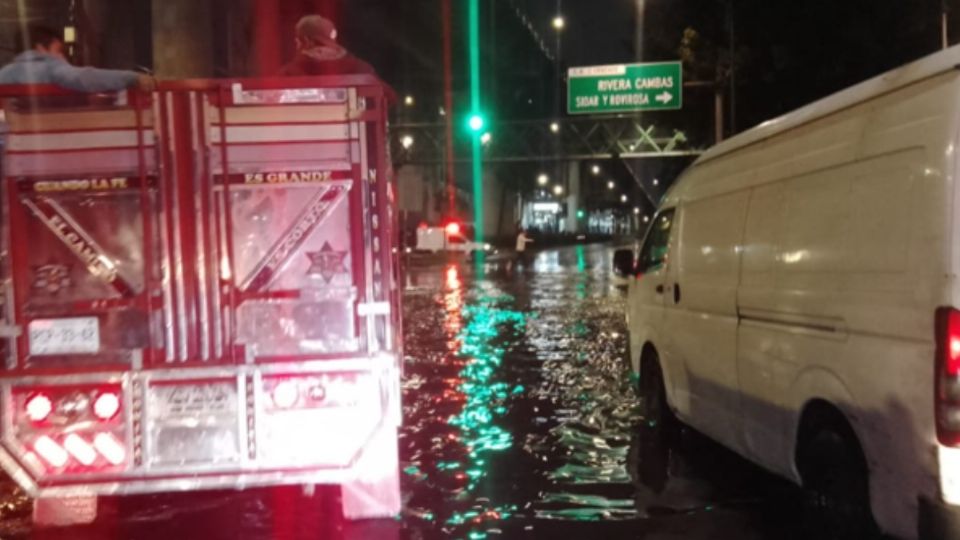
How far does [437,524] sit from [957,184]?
3.76m

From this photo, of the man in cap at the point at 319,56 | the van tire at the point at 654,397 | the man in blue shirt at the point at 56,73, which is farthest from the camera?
the van tire at the point at 654,397

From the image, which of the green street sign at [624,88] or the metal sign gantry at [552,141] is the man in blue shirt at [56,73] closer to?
the green street sign at [624,88]

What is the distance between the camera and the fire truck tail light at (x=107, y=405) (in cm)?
550

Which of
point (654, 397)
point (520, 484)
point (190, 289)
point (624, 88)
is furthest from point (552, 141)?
point (190, 289)

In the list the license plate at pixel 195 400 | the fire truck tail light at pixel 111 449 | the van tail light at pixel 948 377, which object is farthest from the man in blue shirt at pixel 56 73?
the van tail light at pixel 948 377

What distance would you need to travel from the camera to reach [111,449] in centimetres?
554

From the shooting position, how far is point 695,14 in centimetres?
2405

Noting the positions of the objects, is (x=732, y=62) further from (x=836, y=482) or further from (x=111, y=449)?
(x=111, y=449)

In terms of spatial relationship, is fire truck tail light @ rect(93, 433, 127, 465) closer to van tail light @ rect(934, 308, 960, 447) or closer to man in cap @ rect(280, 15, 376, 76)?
man in cap @ rect(280, 15, 376, 76)

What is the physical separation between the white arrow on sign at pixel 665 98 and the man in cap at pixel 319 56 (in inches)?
909

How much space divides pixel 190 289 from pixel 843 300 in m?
3.48

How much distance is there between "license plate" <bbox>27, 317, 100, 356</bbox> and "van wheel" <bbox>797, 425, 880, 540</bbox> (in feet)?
13.1

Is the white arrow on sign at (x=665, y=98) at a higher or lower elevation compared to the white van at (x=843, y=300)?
higher

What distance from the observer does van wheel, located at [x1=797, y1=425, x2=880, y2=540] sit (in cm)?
528
